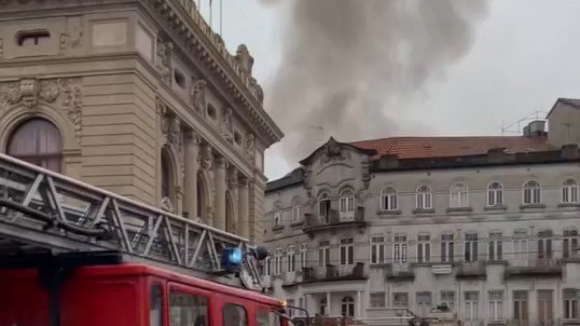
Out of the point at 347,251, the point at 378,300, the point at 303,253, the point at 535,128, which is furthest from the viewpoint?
the point at 535,128

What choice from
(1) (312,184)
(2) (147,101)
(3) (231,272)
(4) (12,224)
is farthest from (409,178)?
(4) (12,224)

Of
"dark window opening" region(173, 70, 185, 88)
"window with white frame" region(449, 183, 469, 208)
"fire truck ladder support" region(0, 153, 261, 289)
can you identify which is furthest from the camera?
"window with white frame" region(449, 183, 469, 208)

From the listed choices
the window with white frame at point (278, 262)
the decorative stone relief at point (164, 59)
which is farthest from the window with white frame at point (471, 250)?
the decorative stone relief at point (164, 59)

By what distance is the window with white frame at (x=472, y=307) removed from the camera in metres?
63.1

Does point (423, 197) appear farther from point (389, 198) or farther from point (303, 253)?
point (303, 253)

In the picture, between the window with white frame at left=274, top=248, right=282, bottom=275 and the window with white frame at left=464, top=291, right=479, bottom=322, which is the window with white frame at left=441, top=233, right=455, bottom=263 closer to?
the window with white frame at left=464, top=291, right=479, bottom=322

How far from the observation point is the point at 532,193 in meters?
63.7

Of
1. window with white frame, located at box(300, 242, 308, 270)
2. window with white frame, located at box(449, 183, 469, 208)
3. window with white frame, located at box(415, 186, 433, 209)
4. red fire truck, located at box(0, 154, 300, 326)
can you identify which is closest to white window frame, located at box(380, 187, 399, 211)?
window with white frame, located at box(415, 186, 433, 209)

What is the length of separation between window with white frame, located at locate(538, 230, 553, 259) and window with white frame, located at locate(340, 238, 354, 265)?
1129cm

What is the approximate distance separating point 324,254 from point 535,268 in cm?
1302

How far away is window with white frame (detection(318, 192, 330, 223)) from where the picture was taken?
67250 millimetres

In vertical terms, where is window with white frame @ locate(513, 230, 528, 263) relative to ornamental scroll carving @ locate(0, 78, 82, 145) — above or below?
below

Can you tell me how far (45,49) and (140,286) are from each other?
82.2 ft

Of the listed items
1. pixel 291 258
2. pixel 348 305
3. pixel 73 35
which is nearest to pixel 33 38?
pixel 73 35
